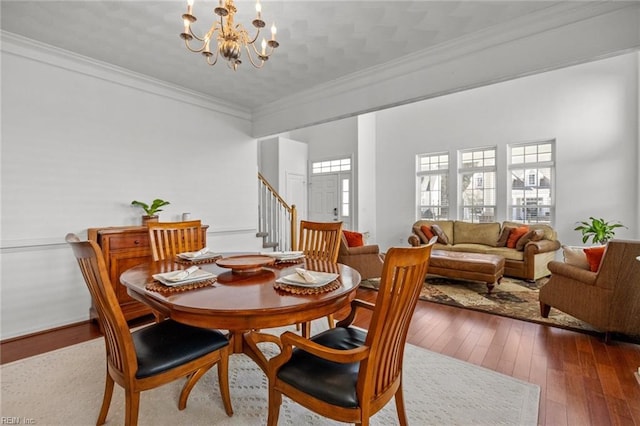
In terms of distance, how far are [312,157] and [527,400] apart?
674 cm

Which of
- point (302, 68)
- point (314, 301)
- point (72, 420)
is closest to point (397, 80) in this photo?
point (302, 68)

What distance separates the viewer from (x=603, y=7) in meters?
2.21

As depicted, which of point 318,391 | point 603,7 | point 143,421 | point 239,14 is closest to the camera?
point 318,391

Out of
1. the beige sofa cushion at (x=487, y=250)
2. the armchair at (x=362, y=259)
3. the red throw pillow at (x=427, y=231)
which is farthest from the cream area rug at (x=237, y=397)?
the red throw pillow at (x=427, y=231)

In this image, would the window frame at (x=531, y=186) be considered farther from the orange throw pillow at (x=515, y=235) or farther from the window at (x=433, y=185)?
the window at (x=433, y=185)

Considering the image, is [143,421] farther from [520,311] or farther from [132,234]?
[520,311]

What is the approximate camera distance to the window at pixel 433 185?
22.3 feet

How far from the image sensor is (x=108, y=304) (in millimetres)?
1299

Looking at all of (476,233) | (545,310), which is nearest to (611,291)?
(545,310)

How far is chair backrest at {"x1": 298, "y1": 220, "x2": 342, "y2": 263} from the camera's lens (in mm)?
2686

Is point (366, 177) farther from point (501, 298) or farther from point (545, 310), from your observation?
point (545, 310)

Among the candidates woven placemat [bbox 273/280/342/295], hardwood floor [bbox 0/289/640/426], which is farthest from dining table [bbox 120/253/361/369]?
hardwood floor [bbox 0/289/640/426]

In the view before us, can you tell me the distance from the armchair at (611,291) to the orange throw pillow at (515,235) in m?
2.61

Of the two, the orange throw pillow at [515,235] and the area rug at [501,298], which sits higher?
the orange throw pillow at [515,235]
